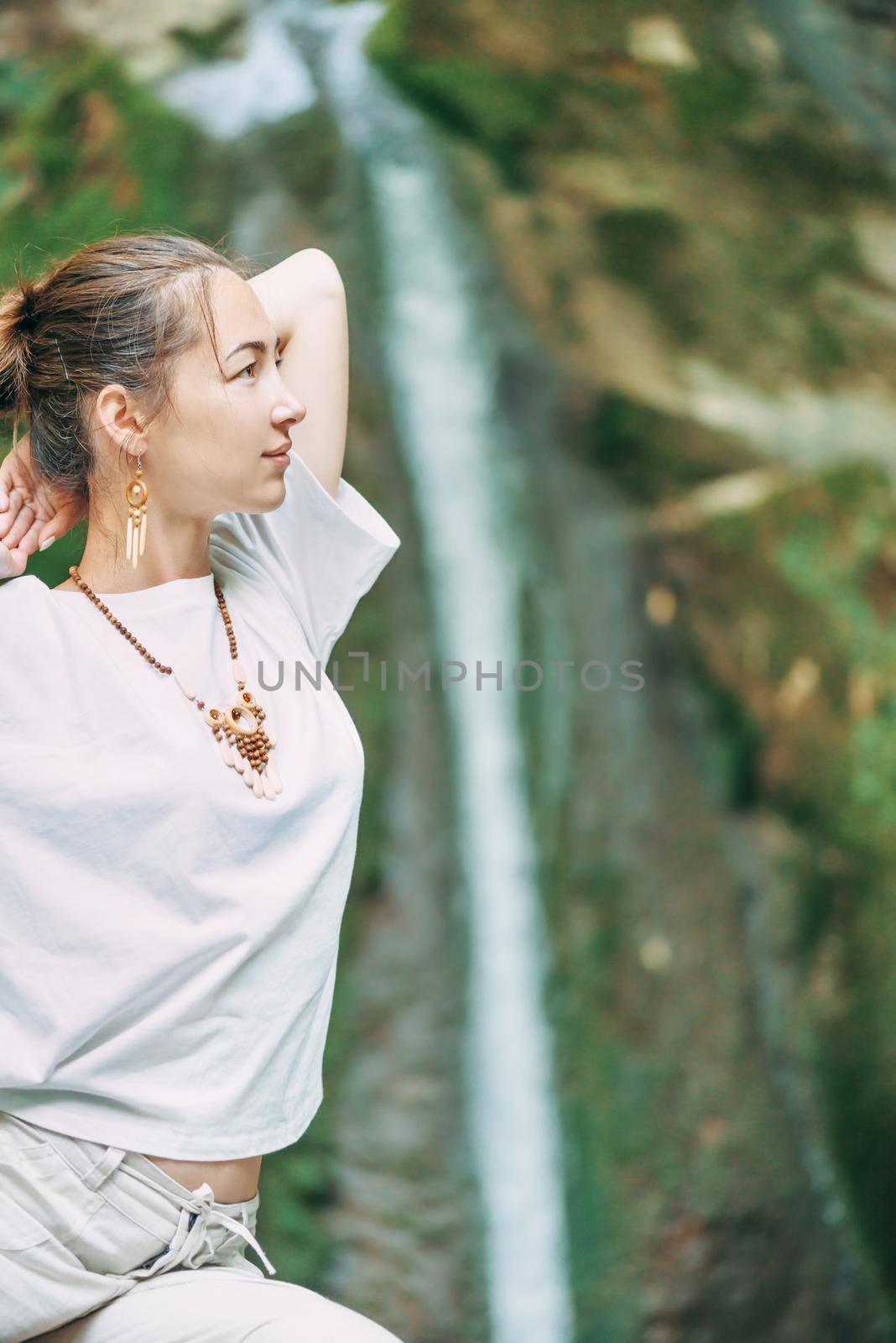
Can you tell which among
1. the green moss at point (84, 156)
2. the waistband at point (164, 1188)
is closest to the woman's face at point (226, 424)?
the waistband at point (164, 1188)

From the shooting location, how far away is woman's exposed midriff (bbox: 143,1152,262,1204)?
89cm

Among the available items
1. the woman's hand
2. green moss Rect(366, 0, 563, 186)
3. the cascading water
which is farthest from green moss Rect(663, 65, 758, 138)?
the woman's hand

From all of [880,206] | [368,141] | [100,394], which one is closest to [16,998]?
[100,394]

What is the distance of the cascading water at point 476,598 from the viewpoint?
226 centimetres

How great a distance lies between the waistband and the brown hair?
1.44 ft

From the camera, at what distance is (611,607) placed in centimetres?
255

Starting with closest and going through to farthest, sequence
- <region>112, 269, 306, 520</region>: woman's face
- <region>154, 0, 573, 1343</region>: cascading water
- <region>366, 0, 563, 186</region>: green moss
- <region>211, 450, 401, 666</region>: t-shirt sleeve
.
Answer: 1. <region>112, 269, 306, 520</region>: woman's face
2. <region>211, 450, 401, 666</region>: t-shirt sleeve
3. <region>154, 0, 573, 1343</region>: cascading water
4. <region>366, 0, 563, 186</region>: green moss

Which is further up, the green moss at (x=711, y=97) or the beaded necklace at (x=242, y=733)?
the beaded necklace at (x=242, y=733)

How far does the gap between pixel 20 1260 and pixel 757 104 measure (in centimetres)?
263

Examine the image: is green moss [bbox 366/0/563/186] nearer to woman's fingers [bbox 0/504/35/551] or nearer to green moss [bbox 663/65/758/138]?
green moss [bbox 663/65/758/138]

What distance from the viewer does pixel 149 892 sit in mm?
891

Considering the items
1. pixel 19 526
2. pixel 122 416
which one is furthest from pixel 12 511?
pixel 122 416

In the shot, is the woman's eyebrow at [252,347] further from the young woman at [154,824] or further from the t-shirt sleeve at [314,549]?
the t-shirt sleeve at [314,549]

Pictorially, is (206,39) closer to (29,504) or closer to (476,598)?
(476,598)
